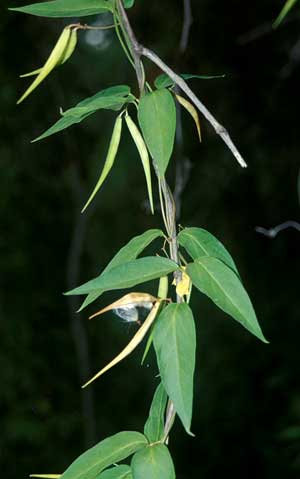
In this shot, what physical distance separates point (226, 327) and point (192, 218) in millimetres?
328

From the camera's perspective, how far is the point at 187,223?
2.25m

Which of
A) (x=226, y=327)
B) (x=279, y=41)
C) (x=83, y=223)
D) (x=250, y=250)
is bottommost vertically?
(x=226, y=327)

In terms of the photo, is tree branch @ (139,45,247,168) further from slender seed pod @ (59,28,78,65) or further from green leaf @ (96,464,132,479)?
green leaf @ (96,464,132,479)

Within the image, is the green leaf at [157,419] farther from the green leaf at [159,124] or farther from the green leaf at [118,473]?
the green leaf at [159,124]

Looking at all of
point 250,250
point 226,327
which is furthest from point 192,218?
point 226,327

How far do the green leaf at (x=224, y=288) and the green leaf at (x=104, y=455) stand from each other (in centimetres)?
10

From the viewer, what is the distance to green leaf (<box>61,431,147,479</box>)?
17.9 inches

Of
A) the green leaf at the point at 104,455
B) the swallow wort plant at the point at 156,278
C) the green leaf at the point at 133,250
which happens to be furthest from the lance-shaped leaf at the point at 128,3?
the green leaf at the point at 104,455

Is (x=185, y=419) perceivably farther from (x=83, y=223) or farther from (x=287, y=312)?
(x=287, y=312)

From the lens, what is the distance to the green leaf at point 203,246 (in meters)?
0.46

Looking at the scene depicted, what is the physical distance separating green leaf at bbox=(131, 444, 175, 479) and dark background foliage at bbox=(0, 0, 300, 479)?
1.32 meters

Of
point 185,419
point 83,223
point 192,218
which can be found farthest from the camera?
point 192,218

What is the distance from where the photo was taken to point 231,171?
2.10m

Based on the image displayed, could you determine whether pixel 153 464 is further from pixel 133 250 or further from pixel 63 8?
pixel 63 8
